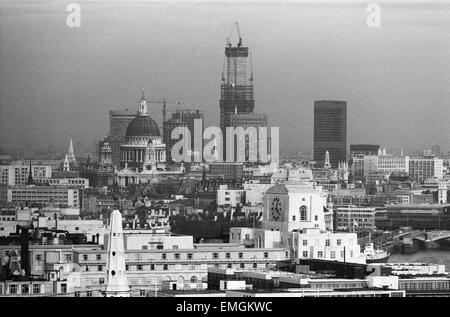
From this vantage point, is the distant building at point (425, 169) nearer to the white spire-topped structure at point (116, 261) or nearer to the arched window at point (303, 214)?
the arched window at point (303, 214)

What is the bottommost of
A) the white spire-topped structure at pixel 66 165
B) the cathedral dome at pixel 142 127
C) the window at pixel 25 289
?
the window at pixel 25 289

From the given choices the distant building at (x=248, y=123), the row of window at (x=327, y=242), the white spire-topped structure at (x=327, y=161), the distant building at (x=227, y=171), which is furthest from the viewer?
the distant building at (x=227, y=171)

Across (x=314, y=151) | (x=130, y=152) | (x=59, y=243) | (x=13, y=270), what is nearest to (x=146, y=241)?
(x=59, y=243)

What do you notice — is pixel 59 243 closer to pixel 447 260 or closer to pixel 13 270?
pixel 13 270

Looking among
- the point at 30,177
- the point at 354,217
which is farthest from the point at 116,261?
the point at 354,217

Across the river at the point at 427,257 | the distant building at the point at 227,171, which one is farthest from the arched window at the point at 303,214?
the distant building at the point at 227,171

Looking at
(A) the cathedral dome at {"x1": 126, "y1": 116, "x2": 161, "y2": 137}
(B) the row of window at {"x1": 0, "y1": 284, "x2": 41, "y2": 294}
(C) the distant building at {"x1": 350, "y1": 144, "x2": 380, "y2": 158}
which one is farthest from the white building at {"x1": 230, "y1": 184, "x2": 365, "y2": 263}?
(A) the cathedral dome at {"x1": 126, "y1": 116, "x2": 161, "y2": 137}

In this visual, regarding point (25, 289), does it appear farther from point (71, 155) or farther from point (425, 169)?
point (425, 169)
